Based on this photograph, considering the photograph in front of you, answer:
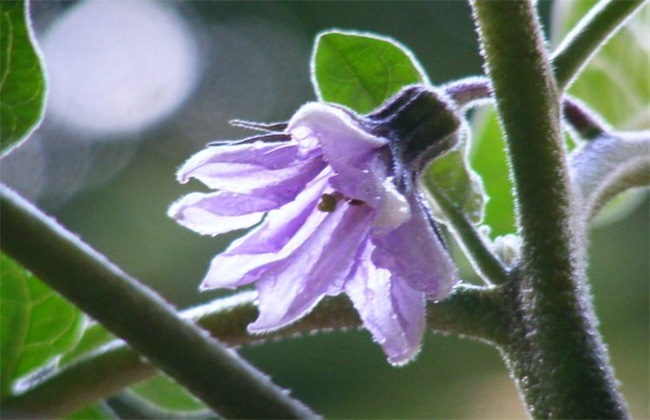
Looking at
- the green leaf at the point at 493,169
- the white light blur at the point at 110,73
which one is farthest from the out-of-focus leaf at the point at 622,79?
the white light blur at the point at 110,73

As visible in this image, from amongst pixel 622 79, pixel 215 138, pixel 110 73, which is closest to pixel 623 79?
pixel 622 79

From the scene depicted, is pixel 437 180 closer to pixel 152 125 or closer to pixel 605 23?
pixel 605 23

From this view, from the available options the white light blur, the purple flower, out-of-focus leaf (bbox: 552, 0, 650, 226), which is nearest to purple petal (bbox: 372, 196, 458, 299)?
the purple flower

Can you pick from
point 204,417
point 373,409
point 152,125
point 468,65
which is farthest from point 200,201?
point 152,125

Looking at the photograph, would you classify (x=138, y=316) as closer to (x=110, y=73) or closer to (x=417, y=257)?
(x=417, y=257)

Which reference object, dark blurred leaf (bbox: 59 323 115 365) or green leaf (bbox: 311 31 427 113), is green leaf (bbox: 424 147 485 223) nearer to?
green leaf (bbox: 311 31 427 113)

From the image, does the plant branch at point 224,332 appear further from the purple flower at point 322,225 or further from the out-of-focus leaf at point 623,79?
the out-of-focus leaf at point 623,79
